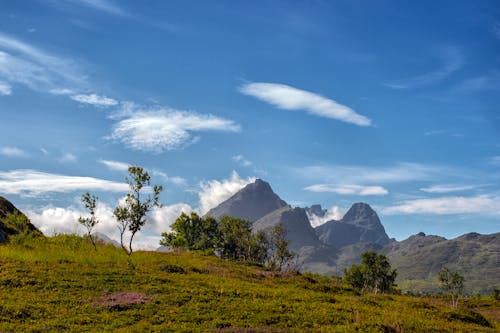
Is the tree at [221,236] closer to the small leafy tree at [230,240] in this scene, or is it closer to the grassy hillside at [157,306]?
the small leafy tree at [230,240]

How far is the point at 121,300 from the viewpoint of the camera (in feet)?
97.7

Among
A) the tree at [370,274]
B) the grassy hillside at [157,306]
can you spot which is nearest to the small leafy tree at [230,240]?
the tree at [370,274]

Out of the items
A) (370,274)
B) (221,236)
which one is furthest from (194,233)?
(370,274)

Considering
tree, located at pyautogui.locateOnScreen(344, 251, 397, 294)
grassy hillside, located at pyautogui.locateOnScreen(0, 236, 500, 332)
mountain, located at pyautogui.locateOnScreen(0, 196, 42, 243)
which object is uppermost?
mountain, located at pyautogui.locateOnScreen(0, 196, 42, 243)

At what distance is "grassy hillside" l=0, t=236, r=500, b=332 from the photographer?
25375 millimetres

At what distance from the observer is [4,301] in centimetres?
2811

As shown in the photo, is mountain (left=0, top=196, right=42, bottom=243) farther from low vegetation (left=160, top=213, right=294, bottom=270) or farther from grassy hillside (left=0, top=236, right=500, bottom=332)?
low vegetation (left=160, top=213, right=294, bottom=270)

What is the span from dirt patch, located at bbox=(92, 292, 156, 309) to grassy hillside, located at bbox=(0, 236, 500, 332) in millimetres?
72

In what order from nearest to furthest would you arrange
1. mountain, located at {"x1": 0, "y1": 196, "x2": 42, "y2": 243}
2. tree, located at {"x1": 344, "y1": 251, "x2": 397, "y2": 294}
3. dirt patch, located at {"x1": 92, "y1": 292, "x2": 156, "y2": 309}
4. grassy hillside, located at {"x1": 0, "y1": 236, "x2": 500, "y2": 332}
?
grassy hillside, located at {"x1": 0, "y1": 236, "x2": 500, "y2": 332} < dirt patch, located at {"x1": 92, "y1": 292, "x2": 156, "y2": 309} < mountain, located at {"x1": 0, "y1": 196, "x2": 42, "y2": 243} < tree, located at {"x1": 344, "y1": 251, "x2": 397, "y2": 294}

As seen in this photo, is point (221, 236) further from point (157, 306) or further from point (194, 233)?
point (157, 306)

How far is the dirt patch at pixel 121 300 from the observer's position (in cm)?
2866

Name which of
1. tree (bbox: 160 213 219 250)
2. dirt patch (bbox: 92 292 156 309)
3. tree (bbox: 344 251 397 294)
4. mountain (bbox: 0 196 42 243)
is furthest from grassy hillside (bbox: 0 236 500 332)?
tree (bbox: 344 251 397 294)

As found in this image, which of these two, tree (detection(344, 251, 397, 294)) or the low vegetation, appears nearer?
the low vegetation

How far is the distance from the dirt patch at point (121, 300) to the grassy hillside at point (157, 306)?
72 millimetres
